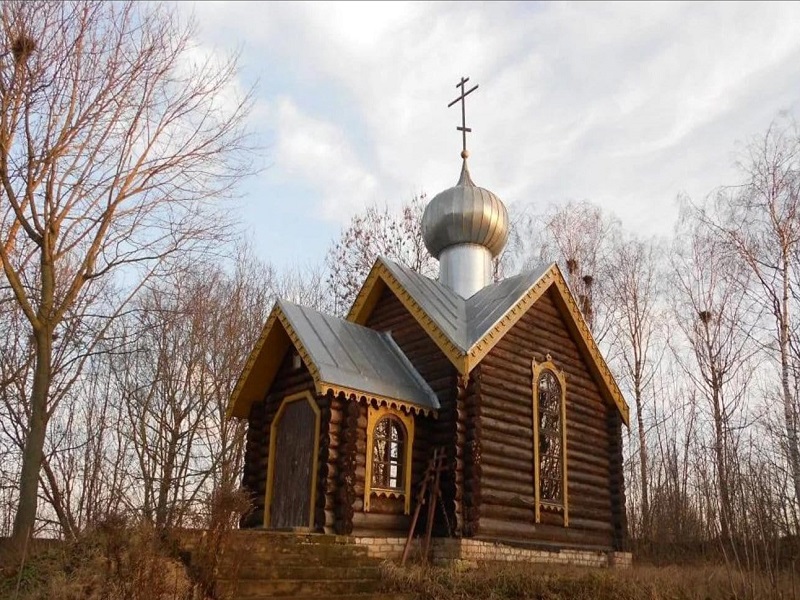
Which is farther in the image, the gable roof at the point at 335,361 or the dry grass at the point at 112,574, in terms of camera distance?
the gable roof at the point at 335,361

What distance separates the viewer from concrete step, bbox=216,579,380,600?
27.3 ft

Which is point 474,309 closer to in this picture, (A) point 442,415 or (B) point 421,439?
(A) point 442,415

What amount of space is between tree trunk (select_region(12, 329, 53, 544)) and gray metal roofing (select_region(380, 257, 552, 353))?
669 centimetres

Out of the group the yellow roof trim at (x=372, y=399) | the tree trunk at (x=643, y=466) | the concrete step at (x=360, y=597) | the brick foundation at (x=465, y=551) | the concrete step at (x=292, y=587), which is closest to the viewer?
the concrete step at (x=292, y=587)

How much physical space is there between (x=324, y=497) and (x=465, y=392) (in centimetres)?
321

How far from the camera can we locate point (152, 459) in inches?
829

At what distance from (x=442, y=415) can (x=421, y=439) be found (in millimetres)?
582

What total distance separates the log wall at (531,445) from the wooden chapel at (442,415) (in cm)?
3

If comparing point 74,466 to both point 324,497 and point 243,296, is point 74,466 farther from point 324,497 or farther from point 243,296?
point 324,497

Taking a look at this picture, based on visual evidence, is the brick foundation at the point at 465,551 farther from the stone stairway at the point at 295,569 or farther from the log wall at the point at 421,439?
the stone stairway at the point at 295,569

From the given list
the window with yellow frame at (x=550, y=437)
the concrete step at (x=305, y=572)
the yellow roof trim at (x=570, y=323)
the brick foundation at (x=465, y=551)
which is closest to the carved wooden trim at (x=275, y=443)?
the brick foundation at (x=465, y=551)

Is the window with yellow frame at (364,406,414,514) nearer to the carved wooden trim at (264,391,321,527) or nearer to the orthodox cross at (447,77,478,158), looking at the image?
the carved wooden trim at (264,391,321,527)

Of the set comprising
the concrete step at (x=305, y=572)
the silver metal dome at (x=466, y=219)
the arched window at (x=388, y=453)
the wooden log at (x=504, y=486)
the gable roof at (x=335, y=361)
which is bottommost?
the concrete step at (x=305, y=572)

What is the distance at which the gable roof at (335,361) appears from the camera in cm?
1222
